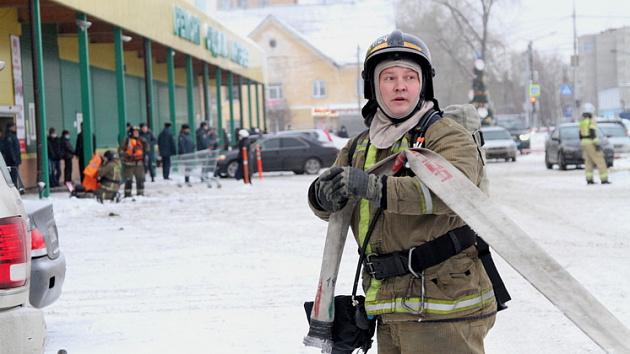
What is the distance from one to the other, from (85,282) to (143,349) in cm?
320

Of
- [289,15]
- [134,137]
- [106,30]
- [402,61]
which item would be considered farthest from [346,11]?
[402,61]

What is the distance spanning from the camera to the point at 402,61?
3.32 meters

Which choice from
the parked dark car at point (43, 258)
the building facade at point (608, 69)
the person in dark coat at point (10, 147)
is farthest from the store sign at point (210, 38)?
the building facade at point (608, 69)

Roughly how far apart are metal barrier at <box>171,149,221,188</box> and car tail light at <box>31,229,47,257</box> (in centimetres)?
1740

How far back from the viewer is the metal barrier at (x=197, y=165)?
23.4m

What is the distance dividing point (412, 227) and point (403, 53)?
672 millimetres

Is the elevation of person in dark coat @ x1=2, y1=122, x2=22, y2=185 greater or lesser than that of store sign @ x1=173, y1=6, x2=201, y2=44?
lesser

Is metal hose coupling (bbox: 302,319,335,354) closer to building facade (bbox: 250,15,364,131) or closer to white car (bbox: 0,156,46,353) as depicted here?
white car (bbox: 0,156,46,353)

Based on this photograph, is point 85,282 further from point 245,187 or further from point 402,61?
point 245,187

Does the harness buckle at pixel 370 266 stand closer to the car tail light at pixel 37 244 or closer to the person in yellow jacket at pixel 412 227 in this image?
the person in yellow jacket at pixel 412 227

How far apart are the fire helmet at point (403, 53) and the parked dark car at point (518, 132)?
37.3 meters

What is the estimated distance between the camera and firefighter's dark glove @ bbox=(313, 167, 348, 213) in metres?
3.09

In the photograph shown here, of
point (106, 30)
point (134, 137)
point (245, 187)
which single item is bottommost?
point (245, 187)

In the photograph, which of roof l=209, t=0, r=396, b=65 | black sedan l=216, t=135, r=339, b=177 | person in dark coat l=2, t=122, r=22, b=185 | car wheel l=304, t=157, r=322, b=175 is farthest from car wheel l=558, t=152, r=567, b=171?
roof l=209, t=0, r=396, b=65
